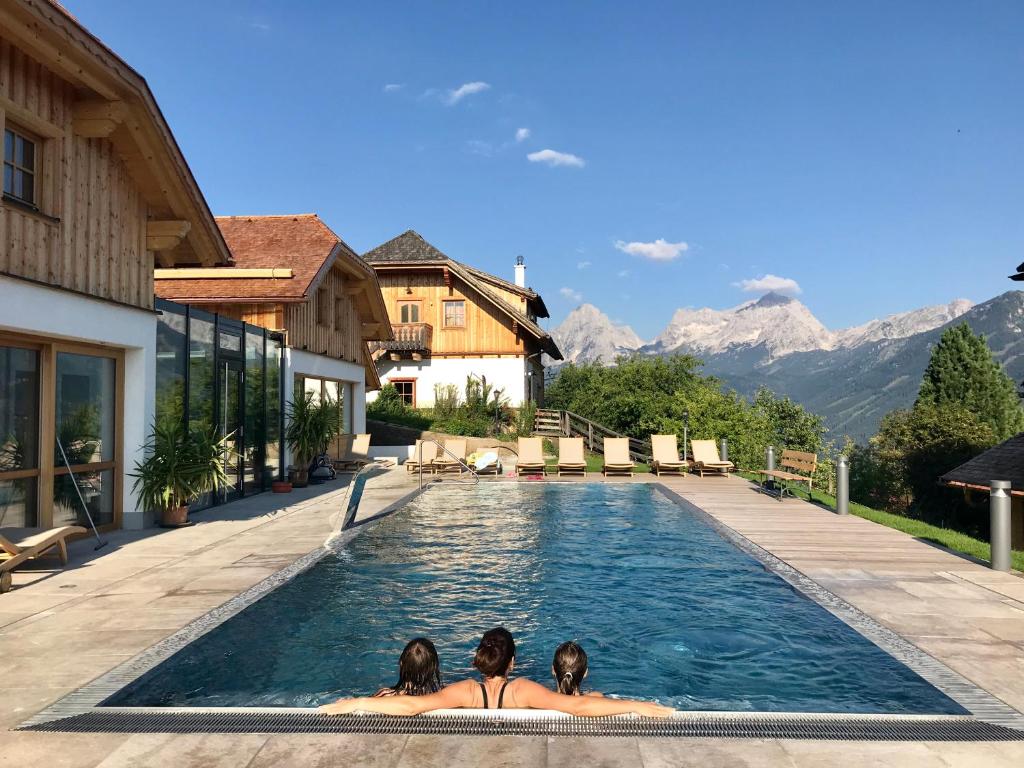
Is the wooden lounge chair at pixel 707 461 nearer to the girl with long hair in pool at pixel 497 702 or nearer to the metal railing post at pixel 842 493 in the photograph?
the metal railing post at pixel 842 493

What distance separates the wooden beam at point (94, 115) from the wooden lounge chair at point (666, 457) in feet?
47.6

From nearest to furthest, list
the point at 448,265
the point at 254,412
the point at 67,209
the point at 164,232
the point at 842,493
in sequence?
the point at 67,209
the point at 164,232
the point at 842,493
the point at 254,412
the point at 448,265

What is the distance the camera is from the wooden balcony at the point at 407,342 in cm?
3195

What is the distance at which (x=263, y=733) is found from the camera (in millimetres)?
3930

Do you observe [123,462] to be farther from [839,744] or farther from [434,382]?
[434,382]

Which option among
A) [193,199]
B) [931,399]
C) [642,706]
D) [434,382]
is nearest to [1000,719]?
[642,706]

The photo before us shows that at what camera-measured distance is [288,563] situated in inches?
329

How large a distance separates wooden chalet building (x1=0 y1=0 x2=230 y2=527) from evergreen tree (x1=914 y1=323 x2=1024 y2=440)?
194ft

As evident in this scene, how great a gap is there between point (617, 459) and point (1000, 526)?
40.2 ft

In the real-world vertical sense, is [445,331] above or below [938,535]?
above

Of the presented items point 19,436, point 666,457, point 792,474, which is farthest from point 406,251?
point 19,436

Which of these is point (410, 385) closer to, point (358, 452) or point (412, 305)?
point (412, 305)

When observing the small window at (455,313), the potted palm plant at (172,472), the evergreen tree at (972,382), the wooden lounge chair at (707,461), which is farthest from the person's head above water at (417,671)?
the evergreen tree at (972,382)

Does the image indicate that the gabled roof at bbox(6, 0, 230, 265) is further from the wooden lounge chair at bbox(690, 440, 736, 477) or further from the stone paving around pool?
the wooden lounge chair at bbox(690, 440, 736, 477)
